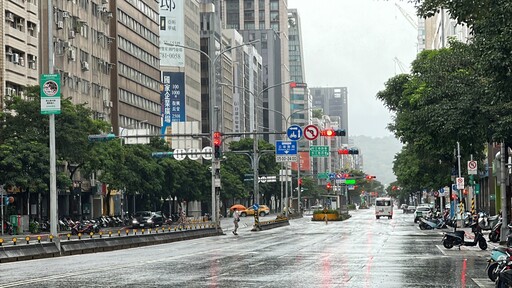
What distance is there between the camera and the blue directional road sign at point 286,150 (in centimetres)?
7606

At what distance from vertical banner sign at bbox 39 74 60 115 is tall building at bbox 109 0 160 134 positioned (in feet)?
207

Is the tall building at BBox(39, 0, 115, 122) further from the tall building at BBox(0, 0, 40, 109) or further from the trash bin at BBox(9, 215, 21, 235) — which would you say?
the trash bin at BBox(9, 215, 21, 235)

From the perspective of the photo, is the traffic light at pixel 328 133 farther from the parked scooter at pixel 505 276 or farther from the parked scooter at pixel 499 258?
the parked scooter at pixel 505 276

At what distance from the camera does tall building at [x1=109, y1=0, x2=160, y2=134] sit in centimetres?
10812

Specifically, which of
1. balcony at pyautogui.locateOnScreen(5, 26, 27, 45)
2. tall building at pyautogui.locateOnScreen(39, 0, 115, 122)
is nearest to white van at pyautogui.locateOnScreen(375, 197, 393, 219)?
tall building at pyautogui.locateOnScreen(39, 0, 115, 122)

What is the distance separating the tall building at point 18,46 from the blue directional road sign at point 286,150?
20.2 m

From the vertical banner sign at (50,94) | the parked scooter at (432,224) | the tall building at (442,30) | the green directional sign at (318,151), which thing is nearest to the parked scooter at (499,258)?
the vertical banner sign at (50,94)

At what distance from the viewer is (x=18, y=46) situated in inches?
3081

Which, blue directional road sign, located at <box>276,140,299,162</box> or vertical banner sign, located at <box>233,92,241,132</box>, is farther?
vertical banner sign, located at <box>233,92,241,132</box>

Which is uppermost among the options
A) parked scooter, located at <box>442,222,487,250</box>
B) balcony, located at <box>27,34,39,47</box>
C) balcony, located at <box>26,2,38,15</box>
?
balcony, located at <box>26,2,38,15</box>

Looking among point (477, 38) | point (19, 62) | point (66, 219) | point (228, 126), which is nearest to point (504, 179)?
point (477, 38)

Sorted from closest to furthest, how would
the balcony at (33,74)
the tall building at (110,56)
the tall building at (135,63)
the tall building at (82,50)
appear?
the balcony at (33,74) → the tall building at (82,50) → the tall building at (110,56) → the tall building at (135,63)

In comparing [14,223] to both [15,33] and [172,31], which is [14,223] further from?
[172,31]

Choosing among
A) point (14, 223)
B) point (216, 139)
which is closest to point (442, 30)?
point (216, 139)
